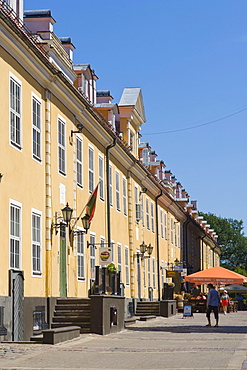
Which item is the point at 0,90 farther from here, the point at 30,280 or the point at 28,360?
the point at 28,360

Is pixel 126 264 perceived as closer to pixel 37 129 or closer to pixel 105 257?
pixel 105 257

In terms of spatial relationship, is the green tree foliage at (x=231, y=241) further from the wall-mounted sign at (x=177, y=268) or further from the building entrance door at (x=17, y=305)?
the building entrance door at (x=17, y=305)

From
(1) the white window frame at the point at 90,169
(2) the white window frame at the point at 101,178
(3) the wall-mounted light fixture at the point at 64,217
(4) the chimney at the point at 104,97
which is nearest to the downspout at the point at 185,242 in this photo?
(4) the chimney at the point at 104,97

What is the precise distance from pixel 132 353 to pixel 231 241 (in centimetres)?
9666

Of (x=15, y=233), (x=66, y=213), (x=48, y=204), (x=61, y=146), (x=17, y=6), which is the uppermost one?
(x=17, y=6)

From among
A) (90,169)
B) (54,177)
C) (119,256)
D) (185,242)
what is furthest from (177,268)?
(54,177)

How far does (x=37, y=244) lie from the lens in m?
20.1

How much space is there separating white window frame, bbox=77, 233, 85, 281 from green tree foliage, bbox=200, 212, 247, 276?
83855mm

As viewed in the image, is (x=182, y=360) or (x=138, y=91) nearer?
(x=182, y=360)

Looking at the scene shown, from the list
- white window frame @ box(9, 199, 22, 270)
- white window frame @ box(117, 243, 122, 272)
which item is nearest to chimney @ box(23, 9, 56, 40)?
white window frame @ box(9, 199, 22, 270)

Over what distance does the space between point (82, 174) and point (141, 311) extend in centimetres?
1096

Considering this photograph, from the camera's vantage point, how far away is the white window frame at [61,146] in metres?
22.6

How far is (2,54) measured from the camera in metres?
17.8

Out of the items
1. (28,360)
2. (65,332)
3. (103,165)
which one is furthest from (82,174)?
(28,360)
